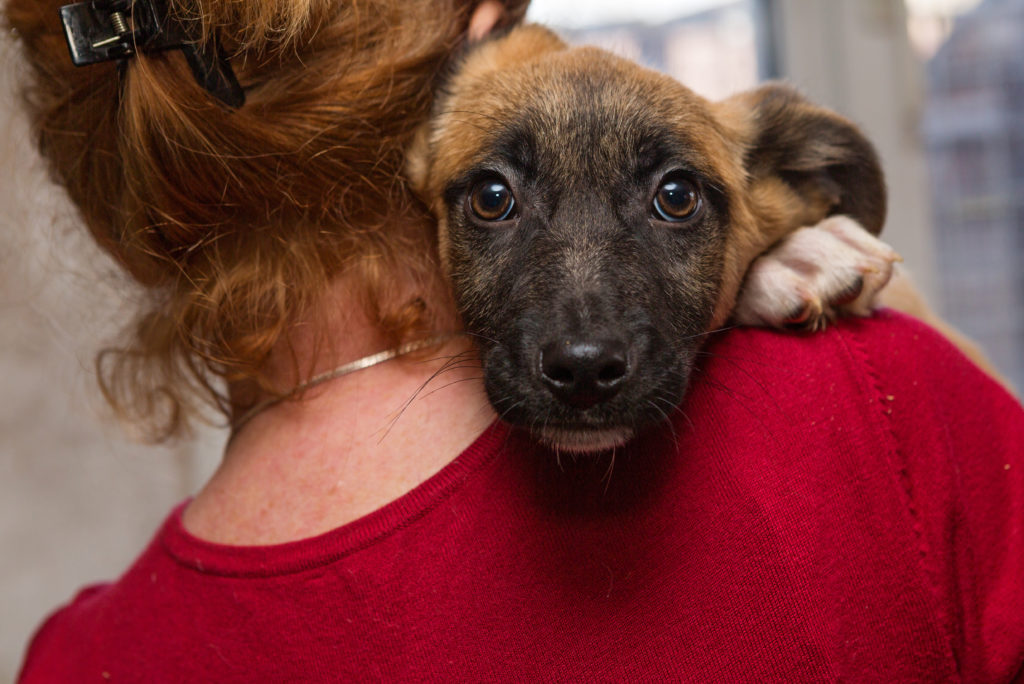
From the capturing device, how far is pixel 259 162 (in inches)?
50.3

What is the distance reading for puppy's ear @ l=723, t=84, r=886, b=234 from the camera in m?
1.59

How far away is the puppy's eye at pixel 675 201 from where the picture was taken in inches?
53.8

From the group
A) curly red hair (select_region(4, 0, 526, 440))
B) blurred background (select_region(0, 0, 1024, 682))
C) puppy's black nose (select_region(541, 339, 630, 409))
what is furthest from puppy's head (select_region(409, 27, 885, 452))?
blurred background (select_region(0, 0, 1024, 682))

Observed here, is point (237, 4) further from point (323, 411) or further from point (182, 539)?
point (182, 539)

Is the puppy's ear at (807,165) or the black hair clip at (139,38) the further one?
the puppy's ear at (807,165)

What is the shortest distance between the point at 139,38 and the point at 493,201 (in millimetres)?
551

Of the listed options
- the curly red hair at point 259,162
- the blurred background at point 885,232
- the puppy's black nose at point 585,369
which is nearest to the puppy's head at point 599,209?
the puppy's black nose at point 585,369

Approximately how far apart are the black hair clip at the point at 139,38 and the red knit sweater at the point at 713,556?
64 cm

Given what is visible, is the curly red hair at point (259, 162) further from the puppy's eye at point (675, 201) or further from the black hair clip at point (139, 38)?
the puppy's eye at point (675, 201)

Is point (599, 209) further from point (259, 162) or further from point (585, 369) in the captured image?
point (259, 162)

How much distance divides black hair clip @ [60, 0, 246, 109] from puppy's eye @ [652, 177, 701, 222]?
644 millimetres

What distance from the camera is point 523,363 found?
117 centimetres

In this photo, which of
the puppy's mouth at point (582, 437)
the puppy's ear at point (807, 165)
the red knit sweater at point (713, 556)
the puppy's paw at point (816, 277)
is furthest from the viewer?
the puppy's ear at point (807, 165)

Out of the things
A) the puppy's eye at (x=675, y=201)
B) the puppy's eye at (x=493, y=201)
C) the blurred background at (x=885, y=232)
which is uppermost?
the puppy's eye at (x=493, y=201)
